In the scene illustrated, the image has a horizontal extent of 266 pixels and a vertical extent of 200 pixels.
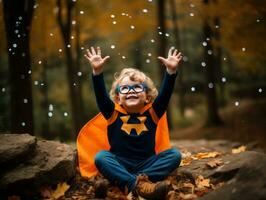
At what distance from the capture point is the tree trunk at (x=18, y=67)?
6.51 m

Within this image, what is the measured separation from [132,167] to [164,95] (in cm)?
80

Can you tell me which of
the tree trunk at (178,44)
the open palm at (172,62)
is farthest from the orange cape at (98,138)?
the tree trunk at (178,44)

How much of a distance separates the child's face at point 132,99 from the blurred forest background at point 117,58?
1.25 meters

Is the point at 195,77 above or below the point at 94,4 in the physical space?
below

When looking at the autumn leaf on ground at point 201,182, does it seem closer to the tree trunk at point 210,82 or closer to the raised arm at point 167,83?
the raised arm at point 167,83

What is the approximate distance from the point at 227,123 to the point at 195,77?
7876 millimetres

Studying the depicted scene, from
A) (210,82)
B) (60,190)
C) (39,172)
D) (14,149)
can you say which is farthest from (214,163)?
(210,82)

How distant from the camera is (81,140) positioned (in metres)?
4.68

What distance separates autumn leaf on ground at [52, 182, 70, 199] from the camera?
4.16m

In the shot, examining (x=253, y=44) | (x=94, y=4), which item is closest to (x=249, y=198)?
(x=253, y=44)

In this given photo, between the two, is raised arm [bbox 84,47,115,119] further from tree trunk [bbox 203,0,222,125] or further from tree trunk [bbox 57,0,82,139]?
tree trunk [bbox 203,0,222,125]

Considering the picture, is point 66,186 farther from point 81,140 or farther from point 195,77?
point 195,77

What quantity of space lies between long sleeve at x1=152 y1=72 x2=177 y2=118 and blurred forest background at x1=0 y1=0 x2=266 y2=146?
55.4 inches

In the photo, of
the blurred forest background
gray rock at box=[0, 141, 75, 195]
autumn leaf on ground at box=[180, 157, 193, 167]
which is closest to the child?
gray rock at box=[0, 141, 75, 195]
